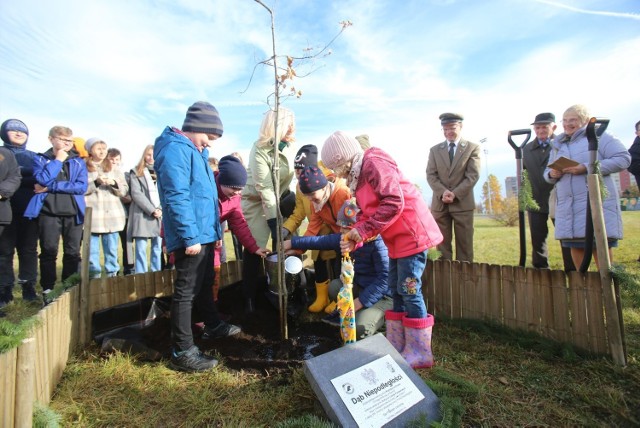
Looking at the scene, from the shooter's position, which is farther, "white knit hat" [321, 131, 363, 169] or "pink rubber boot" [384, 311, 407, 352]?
"pink rubber boot" [384, 311, 407, 352]

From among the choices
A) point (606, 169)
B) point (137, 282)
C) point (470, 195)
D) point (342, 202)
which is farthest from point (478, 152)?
point (137, 282)

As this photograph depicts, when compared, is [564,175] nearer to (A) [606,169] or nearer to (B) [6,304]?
(A) [606,169]

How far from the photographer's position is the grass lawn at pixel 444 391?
212cm

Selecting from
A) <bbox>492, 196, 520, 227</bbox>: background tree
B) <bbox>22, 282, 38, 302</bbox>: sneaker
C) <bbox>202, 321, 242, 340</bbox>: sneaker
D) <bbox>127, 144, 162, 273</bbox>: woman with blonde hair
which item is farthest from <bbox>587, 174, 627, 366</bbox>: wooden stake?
<bbox>492, 196, 520, 227</bbox>: background tree

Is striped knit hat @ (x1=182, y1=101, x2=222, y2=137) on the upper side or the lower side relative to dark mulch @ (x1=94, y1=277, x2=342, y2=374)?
upper

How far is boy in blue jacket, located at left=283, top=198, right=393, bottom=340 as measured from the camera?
10.8ft

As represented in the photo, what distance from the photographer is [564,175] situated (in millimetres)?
3686

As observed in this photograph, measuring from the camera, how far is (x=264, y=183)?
3.78 m

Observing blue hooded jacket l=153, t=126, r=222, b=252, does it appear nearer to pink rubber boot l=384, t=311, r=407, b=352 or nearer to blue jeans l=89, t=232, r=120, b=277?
pink rubber boot l=384, t=311, r=407, b=352

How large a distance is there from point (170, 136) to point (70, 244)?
2.85 m

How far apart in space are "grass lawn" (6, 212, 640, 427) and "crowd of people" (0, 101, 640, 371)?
30cm

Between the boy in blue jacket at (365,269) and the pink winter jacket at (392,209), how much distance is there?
0.52m

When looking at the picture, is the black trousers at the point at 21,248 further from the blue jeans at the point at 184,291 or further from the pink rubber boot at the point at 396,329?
the pink rubber boot at the point at 396,329

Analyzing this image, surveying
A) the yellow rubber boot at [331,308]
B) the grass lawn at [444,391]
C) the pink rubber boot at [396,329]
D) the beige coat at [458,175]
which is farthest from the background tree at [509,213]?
the pink rubber boot at [396,329]
